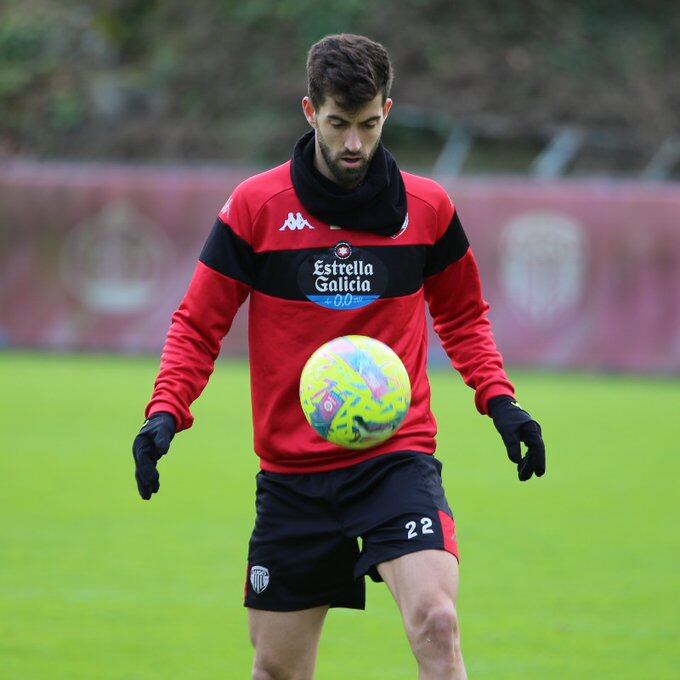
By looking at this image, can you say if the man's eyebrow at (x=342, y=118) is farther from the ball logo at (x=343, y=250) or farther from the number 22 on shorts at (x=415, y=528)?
the number 22 on shorts at (x=415, y=528)

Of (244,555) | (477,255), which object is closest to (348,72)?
(244,555)

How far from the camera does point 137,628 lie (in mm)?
7039

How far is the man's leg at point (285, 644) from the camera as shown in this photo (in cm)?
504

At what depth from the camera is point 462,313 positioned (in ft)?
18.0

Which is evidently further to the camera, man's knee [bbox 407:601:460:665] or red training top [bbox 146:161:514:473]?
red training top [bbox 146:161:514:473]

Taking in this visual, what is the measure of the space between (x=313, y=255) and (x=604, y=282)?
52.8ft

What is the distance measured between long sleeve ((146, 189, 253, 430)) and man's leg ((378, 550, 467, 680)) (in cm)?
90

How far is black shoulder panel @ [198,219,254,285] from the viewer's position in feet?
16.9

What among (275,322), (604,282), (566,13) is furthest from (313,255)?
(566,13)

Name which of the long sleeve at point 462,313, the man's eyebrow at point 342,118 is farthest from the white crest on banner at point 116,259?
the man's eyebrow at point 342,118

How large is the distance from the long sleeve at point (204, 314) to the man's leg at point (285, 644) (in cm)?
70

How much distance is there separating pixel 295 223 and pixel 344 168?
0.26 m

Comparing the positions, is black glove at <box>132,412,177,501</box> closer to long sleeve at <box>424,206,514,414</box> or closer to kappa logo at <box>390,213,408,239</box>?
kappa logo at <box>390,213,408,239</box>

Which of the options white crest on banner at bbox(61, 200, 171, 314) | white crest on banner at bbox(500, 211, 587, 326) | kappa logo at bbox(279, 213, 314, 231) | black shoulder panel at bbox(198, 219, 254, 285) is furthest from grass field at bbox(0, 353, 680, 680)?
white crest on banner at bbox(61, 200, 171, 314)
